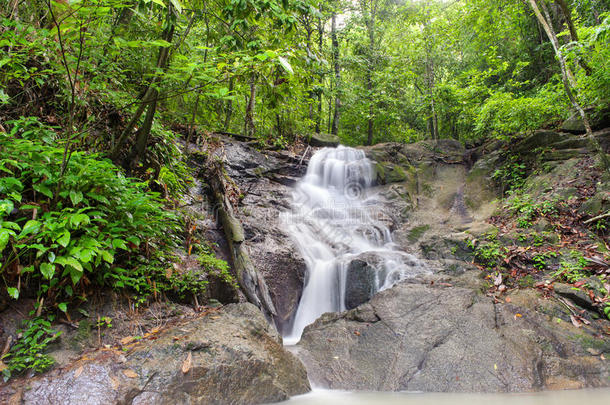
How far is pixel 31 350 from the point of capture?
2.29 metres

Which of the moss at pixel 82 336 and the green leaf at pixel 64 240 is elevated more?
the green leaf at pixel 64 240

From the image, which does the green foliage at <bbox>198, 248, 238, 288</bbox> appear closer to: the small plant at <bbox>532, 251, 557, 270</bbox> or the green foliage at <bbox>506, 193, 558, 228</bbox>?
the small plant at <bbox>532, 251, 557, 270</bbox>

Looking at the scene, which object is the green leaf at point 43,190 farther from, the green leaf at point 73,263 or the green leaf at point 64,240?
the green leaf at point 73,263

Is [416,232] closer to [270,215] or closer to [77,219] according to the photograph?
[270,215]

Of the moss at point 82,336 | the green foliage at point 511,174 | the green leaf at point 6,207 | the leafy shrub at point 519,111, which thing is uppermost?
the leafy shrub at point 519,111

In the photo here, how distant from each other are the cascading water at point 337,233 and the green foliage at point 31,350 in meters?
3.61

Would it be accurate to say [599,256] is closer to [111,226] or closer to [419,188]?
[419,188]

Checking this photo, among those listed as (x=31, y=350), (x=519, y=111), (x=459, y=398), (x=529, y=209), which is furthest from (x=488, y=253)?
(x=31, y=350)

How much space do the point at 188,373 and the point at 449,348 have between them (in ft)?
9.73

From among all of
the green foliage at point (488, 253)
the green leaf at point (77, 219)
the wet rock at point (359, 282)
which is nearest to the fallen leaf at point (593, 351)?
the green foliage at point (488, 253)

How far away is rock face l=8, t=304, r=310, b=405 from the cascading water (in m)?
2.42

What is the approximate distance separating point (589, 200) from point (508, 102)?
3092 millimetres

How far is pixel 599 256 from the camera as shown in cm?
477

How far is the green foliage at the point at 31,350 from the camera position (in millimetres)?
2205
